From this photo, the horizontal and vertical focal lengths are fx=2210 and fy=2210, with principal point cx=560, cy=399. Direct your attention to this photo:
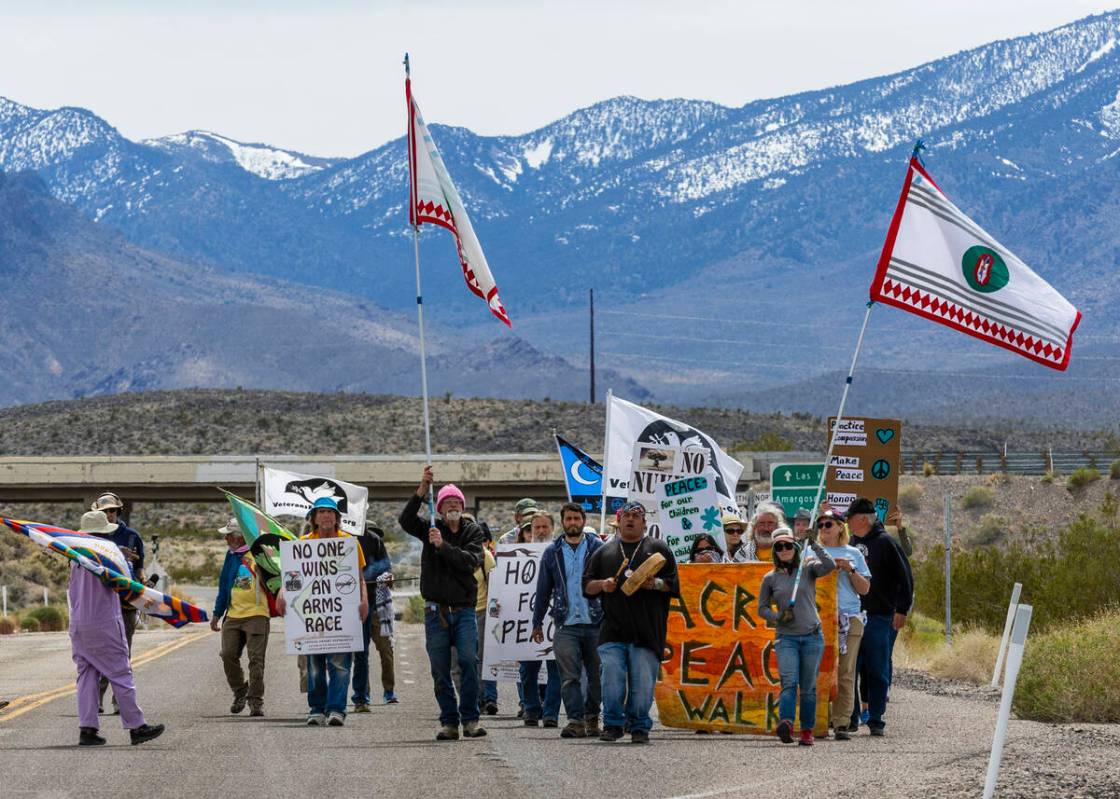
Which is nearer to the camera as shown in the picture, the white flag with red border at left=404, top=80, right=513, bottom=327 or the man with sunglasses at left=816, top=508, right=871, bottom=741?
the man with sunglasses at left=816, top=508, right=871, bottom=741

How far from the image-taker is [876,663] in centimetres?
1781

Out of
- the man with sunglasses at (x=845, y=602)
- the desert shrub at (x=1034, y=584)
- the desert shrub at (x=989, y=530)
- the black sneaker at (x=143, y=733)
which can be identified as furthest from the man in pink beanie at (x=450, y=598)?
the desert shrub at (x=989, y=530)

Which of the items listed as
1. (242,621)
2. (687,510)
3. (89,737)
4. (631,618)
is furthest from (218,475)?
(631,618)

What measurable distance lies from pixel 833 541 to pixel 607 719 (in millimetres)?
2283

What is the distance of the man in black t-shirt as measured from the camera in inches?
651

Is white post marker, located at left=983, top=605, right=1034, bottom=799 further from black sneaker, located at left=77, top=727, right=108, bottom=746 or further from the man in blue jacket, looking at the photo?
black sneaker, located at left=77, top=727, right=108, bottom=746

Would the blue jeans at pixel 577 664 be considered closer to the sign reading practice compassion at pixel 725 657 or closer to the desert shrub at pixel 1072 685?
the sign reading practice compassion at pixel 725 657

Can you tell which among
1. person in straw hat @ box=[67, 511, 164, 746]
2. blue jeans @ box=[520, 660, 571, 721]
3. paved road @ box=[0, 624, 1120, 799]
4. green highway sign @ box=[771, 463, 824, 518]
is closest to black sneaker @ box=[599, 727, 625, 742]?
paved road @ box=[0, 624, 1120, 799]

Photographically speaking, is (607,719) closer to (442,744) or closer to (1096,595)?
(442,744)

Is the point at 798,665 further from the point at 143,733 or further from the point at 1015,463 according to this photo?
the point at 1015,463

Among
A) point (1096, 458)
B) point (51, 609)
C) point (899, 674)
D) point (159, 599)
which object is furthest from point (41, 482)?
point (159, 599)

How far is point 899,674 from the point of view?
26344mm

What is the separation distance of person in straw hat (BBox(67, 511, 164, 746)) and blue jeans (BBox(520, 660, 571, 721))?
349 centimetres

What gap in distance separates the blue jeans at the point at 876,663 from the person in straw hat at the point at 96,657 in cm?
567
